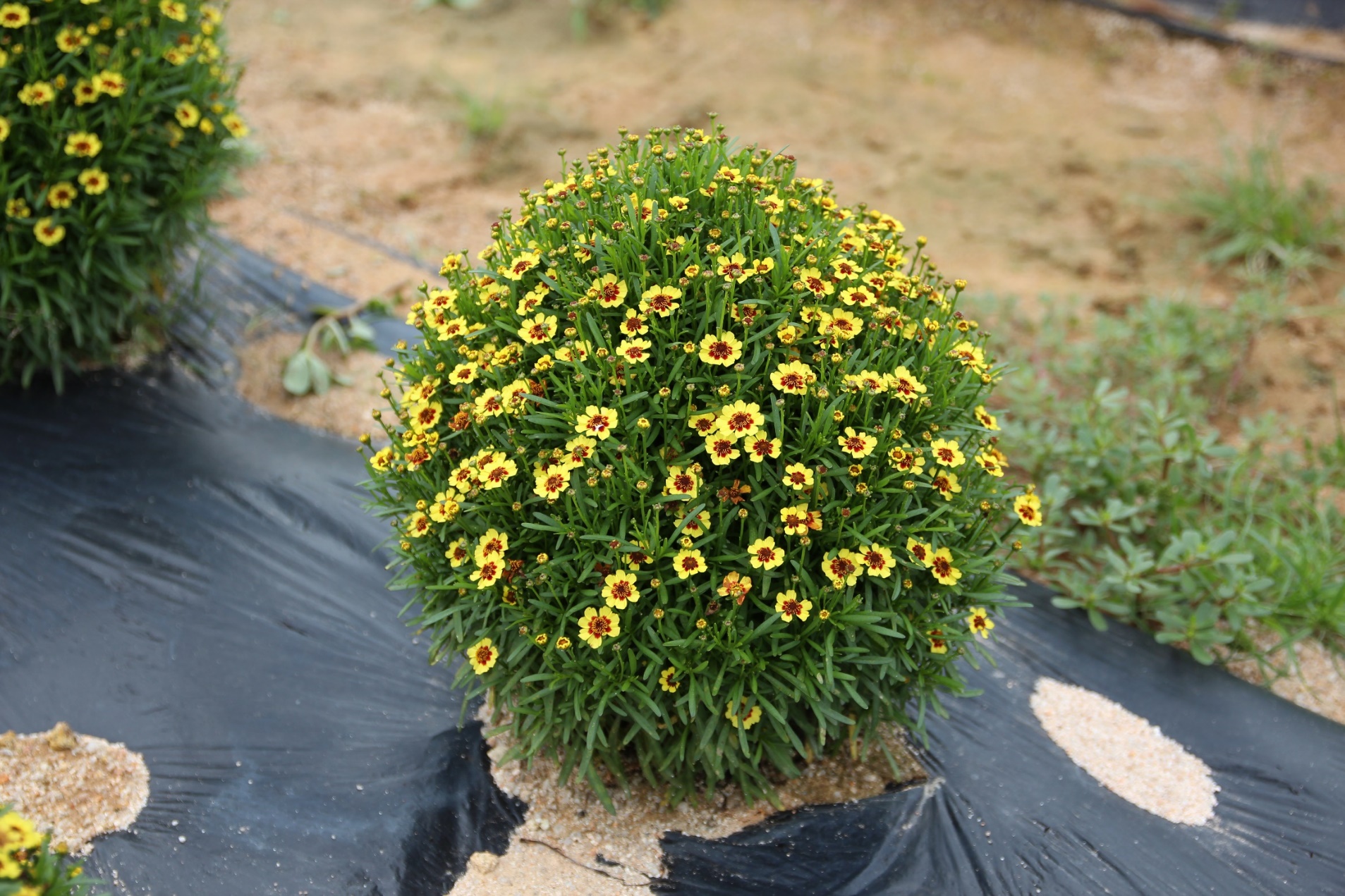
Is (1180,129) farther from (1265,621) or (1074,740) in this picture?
(1074,740)

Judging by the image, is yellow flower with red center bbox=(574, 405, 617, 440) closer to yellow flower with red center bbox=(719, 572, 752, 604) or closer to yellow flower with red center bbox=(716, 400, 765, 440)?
yellow flower with red center bbox=(716, 400, 765, 440)

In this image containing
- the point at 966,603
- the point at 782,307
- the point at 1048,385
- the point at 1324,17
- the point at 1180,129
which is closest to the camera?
the point at 782,307

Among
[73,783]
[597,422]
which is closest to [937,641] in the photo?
[597,422]

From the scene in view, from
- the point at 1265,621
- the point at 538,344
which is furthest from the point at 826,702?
the point at 1265,621

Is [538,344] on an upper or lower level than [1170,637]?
upper

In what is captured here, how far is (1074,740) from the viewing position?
2289 mm

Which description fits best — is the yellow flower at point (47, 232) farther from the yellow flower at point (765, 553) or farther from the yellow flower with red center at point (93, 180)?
the yellow flower at point (765, 553)

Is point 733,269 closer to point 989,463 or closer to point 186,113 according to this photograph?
point 989,463

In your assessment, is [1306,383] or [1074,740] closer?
[1074,740]

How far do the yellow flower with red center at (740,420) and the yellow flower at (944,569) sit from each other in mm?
379

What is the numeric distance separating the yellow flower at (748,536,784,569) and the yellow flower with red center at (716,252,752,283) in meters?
0.42

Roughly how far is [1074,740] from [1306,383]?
7.17ft

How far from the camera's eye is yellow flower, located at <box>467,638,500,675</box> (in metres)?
1.71

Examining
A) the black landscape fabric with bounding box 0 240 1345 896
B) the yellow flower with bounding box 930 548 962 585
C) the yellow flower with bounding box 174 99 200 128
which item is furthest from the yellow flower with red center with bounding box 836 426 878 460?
the yellow flower with bounding box 174 99 200 128
